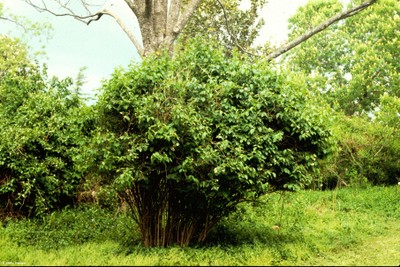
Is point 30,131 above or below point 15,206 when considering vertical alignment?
above

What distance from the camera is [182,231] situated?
779 cm

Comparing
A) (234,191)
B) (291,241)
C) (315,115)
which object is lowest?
(291,241)

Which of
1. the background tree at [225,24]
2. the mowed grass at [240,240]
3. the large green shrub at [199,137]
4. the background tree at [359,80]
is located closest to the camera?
the mowed grass at [240,240]

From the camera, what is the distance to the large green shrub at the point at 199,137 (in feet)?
22.7

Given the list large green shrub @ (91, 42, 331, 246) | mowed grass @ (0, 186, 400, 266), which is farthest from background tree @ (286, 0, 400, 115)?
large green shrub @ (91, 42, 331, 246)

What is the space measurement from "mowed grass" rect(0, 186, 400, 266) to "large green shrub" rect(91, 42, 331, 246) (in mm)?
674

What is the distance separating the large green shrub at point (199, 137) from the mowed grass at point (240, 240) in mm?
674

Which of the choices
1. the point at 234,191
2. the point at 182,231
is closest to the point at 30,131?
the point at 182,231

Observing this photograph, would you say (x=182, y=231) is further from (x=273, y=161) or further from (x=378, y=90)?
(x=378, y=90)

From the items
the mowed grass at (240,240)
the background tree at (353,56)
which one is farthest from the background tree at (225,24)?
the mowed grass at (240,240)

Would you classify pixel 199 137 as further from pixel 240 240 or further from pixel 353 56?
pixel 353 56

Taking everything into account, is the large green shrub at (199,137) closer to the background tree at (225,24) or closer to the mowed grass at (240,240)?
the mowed grass at (240,240)

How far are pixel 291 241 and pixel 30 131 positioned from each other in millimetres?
5963

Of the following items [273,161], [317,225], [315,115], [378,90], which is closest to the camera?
[273,161]
